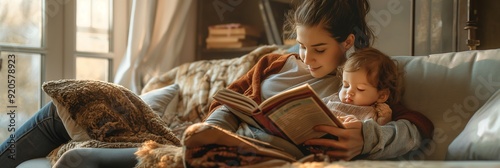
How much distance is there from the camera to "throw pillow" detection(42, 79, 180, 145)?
1465 millimetres

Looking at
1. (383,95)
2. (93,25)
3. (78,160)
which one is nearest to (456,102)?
(383,95)

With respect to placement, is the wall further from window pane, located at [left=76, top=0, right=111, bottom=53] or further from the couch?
window pane, located at [left=76, top=0, right=111, bottom=53]

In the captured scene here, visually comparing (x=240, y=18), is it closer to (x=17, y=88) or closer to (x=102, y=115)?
(x=17, y=88)

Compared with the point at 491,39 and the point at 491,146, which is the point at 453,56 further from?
the point at 491,39

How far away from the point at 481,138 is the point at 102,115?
102 cm

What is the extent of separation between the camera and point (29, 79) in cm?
244

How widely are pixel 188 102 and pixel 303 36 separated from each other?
856 mm

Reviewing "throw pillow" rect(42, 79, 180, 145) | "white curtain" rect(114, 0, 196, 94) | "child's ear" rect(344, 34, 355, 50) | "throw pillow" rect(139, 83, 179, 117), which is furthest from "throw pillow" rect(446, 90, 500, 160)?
"white curtain" rect(114, 0, 196, 94)

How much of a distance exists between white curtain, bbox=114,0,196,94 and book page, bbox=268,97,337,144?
1.60m

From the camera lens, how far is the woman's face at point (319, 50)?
1.51 meters

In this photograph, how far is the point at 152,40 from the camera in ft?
9.15

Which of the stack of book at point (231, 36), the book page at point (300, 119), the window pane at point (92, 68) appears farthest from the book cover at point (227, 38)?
the book page at point (300, 119)

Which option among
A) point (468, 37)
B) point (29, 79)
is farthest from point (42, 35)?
point (468, 37)

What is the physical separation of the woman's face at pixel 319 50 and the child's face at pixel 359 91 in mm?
116
